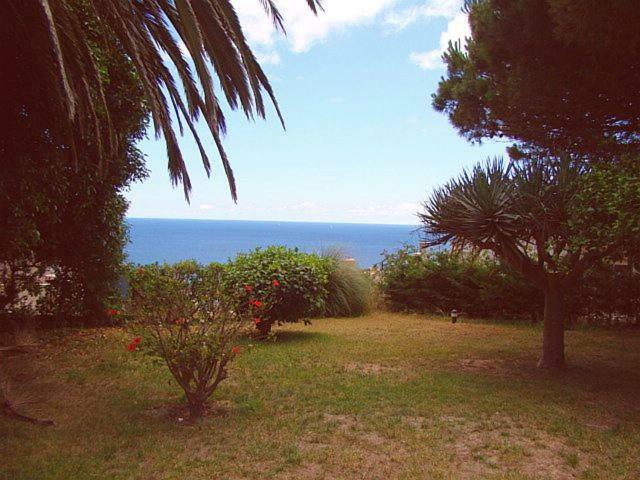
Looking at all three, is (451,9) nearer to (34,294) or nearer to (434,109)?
(434,109)

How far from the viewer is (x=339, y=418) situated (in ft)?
14.3

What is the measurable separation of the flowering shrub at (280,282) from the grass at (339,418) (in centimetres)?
87

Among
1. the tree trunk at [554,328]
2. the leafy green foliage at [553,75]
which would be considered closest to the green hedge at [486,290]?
the tree trunk at [554,328]

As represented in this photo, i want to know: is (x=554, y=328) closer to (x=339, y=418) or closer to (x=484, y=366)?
(x=484, y=366)

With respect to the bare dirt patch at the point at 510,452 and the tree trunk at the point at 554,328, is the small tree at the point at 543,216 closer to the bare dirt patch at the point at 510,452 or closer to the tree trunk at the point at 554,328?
the tree trunk at the point at 554,328

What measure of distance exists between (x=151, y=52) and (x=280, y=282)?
3.89 meters

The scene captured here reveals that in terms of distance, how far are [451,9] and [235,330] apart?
6200 mm

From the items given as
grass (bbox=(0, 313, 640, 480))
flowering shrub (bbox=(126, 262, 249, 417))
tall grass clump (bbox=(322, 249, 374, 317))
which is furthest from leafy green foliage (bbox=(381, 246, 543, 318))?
flowering shrub (bbox=(126, 262, 249, 417))

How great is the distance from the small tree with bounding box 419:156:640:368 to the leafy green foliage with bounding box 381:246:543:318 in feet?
12.0

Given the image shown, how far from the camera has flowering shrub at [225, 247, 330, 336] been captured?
808cm

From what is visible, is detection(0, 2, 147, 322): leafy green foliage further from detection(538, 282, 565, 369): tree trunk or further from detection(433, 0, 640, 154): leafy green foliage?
detection(538, 282, 565, 369): tree trunk

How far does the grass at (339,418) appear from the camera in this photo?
343cm

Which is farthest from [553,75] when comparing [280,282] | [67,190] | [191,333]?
[67,190]

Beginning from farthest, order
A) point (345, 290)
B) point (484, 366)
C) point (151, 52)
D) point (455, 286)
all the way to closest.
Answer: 1. point (455, 286)
2. point (345, 290)
3. point (484, 366)
4. point (151, 52)
